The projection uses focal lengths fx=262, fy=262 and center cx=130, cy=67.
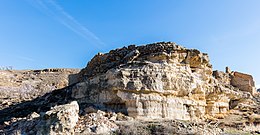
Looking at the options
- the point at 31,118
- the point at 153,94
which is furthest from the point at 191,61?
the point at 31,118

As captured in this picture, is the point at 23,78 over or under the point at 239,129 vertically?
over

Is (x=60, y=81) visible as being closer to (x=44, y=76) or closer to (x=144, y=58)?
(x=44, y=76)

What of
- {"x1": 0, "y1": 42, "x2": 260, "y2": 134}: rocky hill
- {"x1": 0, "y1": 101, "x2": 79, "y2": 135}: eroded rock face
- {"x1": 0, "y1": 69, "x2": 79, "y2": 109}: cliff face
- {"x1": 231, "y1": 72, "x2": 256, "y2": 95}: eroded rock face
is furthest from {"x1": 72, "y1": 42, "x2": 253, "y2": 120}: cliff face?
{"x1": 231, "y1": 72, "x2": 256, "y2": 95}: eroded rock face

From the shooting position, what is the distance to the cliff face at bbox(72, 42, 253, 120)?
1847cm

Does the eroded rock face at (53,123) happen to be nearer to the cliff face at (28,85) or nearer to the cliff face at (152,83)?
the cliff face at (152,83)

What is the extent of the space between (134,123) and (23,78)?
45191 mm

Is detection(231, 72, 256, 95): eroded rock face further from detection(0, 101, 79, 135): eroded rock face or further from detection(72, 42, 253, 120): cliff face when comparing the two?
detection(0, 101, 79, 135): eroded rock face

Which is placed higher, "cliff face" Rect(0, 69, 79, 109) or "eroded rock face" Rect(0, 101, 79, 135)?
"cliff face" Rect(0, 69, 79, 109)

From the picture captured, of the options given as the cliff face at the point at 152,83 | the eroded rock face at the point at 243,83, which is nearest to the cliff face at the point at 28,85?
the cliff face at the point at 152,83

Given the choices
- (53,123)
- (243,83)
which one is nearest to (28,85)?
(53,123)

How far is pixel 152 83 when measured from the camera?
18.9m

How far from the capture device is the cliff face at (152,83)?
1847 cm

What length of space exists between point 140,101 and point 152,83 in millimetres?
1643

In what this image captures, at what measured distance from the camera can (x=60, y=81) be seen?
2035 inches
